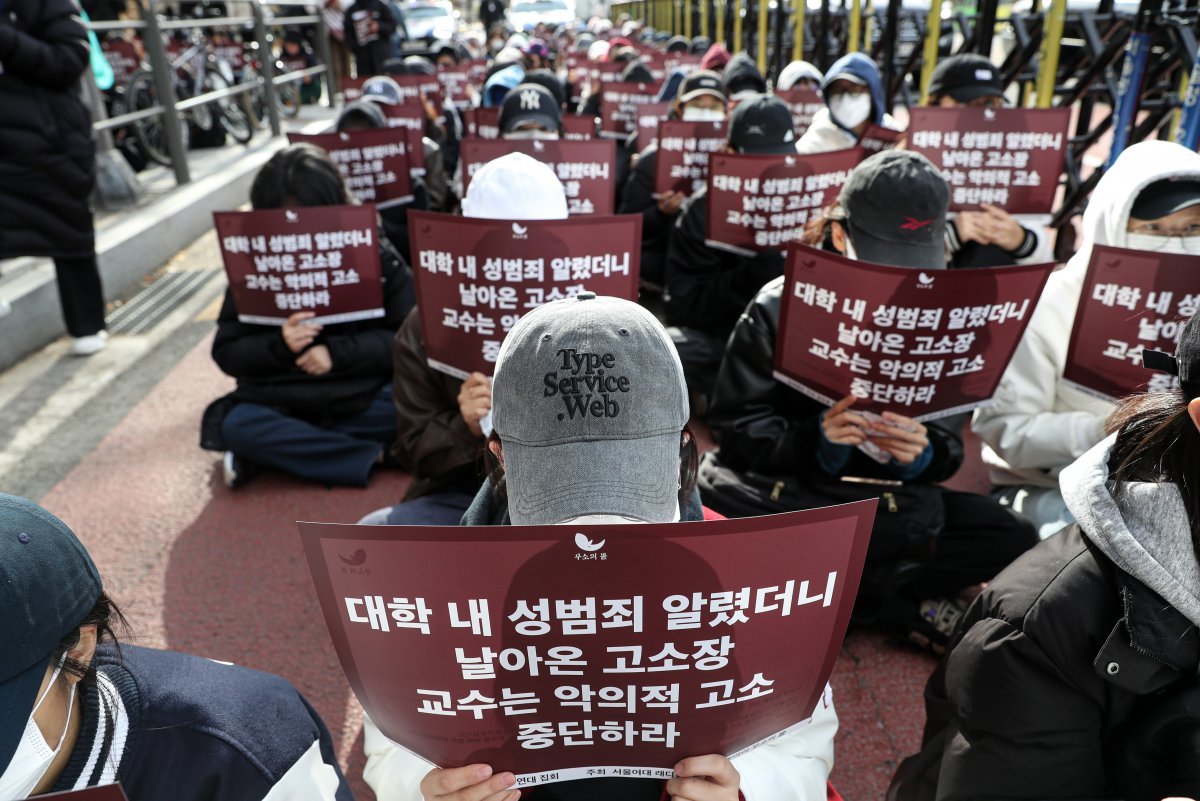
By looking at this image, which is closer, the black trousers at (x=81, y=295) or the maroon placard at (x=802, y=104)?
the black trousers at (x=81, y=295)

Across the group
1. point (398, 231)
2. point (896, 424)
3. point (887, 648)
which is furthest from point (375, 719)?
point (398, 231)

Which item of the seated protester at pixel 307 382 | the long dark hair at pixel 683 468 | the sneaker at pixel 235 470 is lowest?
the sneaker at pixel 235 470

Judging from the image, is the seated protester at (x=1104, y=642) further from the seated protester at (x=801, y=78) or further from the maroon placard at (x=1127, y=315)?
the seated protester at (x=801, y=78)

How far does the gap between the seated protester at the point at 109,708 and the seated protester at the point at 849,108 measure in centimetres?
470

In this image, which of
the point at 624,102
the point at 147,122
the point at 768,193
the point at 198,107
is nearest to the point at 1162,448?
the point at 768,193

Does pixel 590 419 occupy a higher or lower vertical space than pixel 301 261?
higher

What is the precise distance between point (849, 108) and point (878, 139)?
0.39 m

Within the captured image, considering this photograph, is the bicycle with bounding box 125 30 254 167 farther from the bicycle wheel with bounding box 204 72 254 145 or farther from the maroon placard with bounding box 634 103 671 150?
the maroon placard with bounding box 634 103 671 150

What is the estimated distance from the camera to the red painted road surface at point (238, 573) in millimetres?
2561

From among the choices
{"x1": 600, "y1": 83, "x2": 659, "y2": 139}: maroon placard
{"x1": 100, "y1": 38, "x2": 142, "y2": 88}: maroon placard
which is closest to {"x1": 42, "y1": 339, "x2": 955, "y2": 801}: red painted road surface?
{"x1": 600, "y1": 83, "x2": 659, "y2": 139}: maroon placard

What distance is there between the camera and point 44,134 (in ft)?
15.2

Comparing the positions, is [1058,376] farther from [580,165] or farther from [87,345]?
[87,345]

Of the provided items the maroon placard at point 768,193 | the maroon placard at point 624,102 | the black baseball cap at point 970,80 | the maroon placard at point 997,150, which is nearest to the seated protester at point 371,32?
the maroon placard at point 624,102

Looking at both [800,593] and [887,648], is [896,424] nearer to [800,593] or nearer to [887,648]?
[887,648]
